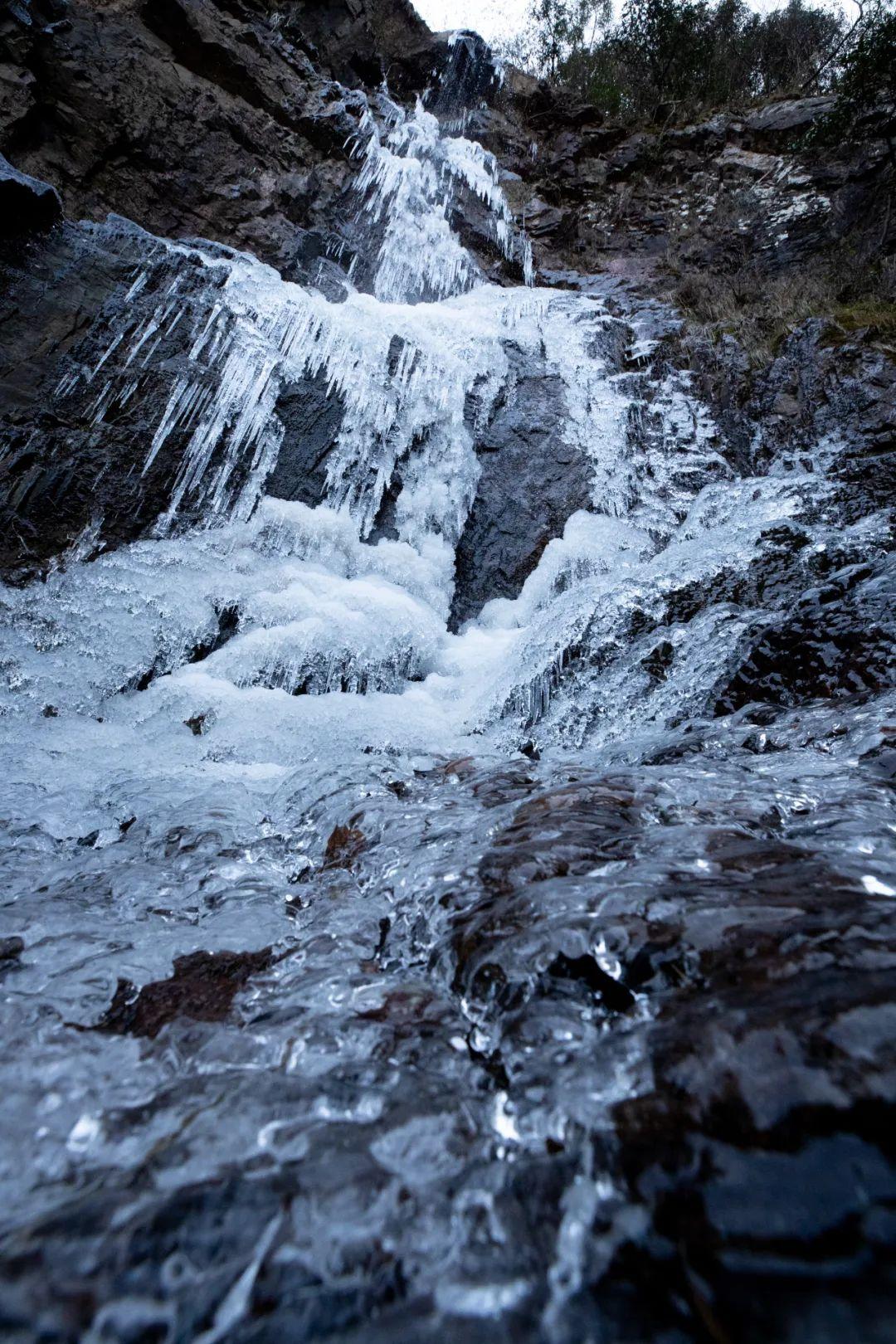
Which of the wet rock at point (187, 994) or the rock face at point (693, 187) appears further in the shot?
the rock face at point (693, 187)

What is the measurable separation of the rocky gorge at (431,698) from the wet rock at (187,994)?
0.01 m

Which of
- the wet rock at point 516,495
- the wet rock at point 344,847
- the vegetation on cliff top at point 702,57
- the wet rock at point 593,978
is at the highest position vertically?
the vegetation on cliff top at point 702,57

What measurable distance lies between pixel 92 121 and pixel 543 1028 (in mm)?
9999

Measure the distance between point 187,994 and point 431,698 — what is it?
3.48 m

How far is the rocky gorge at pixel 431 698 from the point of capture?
2.54 ft

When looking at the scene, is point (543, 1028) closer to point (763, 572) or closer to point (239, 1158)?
point (239, 1158)

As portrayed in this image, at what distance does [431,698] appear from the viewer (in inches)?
195

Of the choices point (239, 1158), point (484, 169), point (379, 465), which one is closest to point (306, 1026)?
point (239, 1158)

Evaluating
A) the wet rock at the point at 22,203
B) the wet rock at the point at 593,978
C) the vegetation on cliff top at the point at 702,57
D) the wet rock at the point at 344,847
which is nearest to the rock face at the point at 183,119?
the wet rock at the point at 22,203

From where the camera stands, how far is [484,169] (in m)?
11.1

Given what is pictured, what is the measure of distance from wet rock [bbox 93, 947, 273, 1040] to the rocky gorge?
1 cm

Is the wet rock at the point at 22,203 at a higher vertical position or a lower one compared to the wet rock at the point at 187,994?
higher

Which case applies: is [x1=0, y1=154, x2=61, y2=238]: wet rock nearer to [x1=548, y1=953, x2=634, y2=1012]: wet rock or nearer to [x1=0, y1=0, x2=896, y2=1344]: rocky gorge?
[x1=0, y1=0, x2=896, y2=1344]: rocky gorge

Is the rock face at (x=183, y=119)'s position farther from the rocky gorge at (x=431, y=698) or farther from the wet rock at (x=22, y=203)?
the wet rock at (x=22, y=203)
